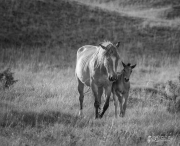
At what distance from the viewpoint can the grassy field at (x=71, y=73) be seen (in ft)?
19.6

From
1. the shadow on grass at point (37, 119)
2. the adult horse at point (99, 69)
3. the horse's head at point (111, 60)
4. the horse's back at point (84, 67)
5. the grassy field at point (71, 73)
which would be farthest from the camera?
the horse's back at point (84, 67)

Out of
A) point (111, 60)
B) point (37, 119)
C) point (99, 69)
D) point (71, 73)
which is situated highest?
point (111, 60)

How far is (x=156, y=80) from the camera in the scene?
14.0m

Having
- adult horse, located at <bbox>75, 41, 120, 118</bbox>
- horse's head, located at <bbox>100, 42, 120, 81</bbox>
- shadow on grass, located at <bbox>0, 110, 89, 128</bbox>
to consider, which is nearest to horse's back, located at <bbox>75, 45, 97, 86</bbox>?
adult horse, located at <bbox>75, 41, 120, 118</bbox>

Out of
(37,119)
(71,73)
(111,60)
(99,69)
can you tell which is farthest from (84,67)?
(71,73)

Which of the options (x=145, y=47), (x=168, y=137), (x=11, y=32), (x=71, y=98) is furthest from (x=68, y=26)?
(x=168, y=137)

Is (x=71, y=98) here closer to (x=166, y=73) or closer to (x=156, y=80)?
(x=156, y=80)

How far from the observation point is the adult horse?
7008mm

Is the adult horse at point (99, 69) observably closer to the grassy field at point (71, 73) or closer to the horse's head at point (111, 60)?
the horse's head at point (111, 60)

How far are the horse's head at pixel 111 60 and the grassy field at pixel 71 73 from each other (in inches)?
45.7

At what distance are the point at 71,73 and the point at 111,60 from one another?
757 centimetres

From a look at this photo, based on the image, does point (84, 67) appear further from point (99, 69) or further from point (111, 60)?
point (111, 60)

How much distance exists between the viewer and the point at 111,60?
23.0 feet

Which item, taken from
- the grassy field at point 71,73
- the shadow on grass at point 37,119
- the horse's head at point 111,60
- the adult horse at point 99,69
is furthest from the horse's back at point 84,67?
the shadow on grass at point 37,119
